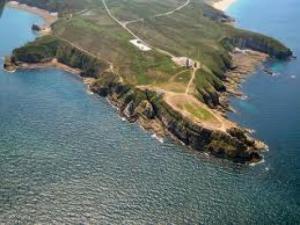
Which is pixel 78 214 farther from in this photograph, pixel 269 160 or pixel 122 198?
pixel 269 160

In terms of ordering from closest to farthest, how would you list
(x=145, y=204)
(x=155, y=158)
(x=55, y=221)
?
1. (x=55, y=221)
2. (x=145, y=204)
3. (x=155, y=158)

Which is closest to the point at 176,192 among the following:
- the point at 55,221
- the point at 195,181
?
the point at 195,181

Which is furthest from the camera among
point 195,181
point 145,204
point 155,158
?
point 155,158

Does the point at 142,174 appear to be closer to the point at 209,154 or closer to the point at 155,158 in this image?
the point at 155,158

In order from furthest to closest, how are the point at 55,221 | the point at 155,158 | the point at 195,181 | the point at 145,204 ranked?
the point at 155,158, the point at 195,181, the point at 145,204, the point at 55,221

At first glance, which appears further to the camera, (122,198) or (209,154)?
(209,154)

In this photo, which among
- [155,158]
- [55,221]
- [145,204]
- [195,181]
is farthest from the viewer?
[155,158]

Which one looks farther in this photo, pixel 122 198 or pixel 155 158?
pixel 155 158

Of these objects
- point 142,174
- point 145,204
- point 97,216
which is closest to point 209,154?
point 142,174
